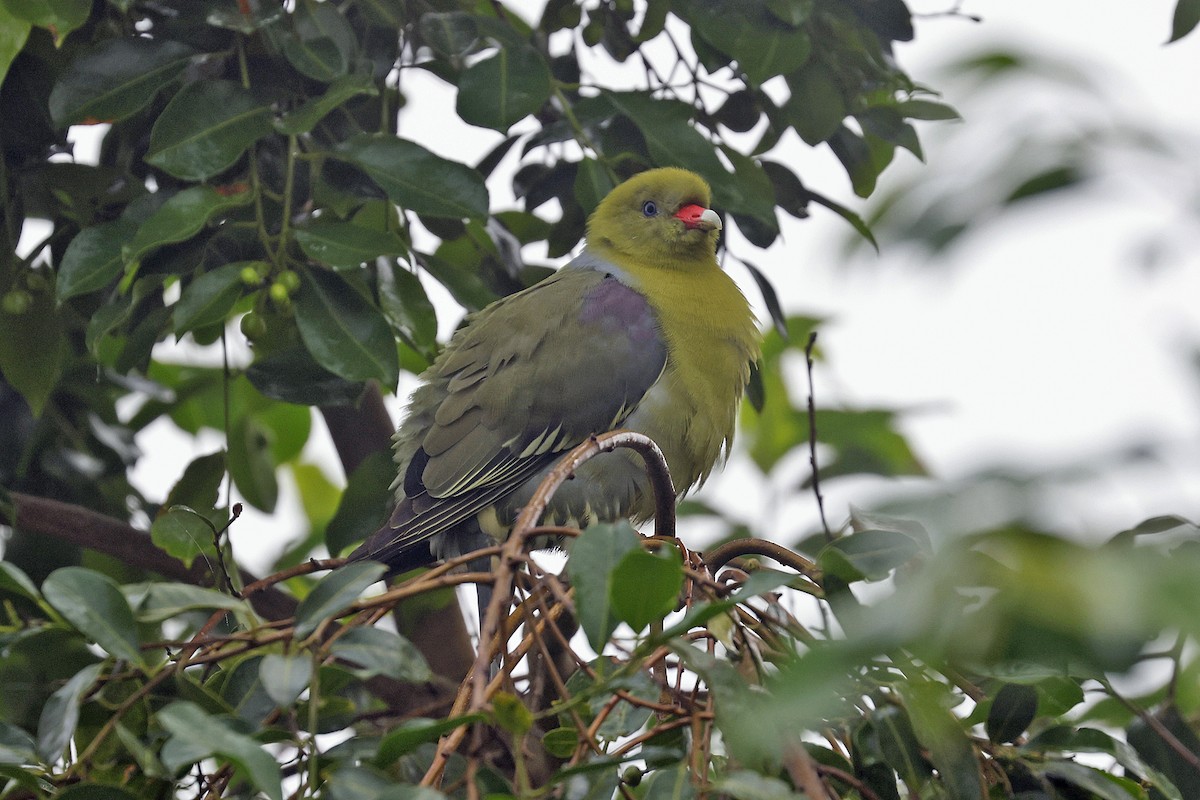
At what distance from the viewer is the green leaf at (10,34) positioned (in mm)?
1606

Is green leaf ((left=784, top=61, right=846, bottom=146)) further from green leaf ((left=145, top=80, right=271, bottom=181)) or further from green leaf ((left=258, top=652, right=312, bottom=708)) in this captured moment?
green leaf ((left=258, top=652, right=312, bottom=708))

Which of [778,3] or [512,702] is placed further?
[778,3]

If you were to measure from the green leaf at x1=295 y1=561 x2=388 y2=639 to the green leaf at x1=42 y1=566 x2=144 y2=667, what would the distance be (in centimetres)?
13

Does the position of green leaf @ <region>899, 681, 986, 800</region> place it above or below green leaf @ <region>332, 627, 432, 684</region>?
below

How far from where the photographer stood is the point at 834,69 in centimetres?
201

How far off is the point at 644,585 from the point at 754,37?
1.20m

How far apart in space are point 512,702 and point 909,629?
1.52ft

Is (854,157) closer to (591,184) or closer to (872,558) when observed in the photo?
(591,184)

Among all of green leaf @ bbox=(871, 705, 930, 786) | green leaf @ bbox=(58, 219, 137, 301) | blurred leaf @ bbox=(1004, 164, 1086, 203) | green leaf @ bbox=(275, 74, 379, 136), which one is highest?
blurred leaf @ bbox=(1004, 164, 1086, 203)

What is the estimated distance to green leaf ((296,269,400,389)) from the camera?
5.58 ft

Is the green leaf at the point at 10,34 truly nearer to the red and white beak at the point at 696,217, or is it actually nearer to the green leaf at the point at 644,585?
the green leaf at the point at 644,585

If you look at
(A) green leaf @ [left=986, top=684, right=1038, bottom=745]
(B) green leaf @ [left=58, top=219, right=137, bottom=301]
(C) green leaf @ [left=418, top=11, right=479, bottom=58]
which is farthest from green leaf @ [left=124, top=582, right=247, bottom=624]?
(C) green leaf @ [left=418, top=11, right=479, bottom=58]

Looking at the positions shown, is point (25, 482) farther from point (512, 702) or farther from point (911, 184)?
point (911, 184)

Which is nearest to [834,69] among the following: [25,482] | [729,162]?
[729,162]
